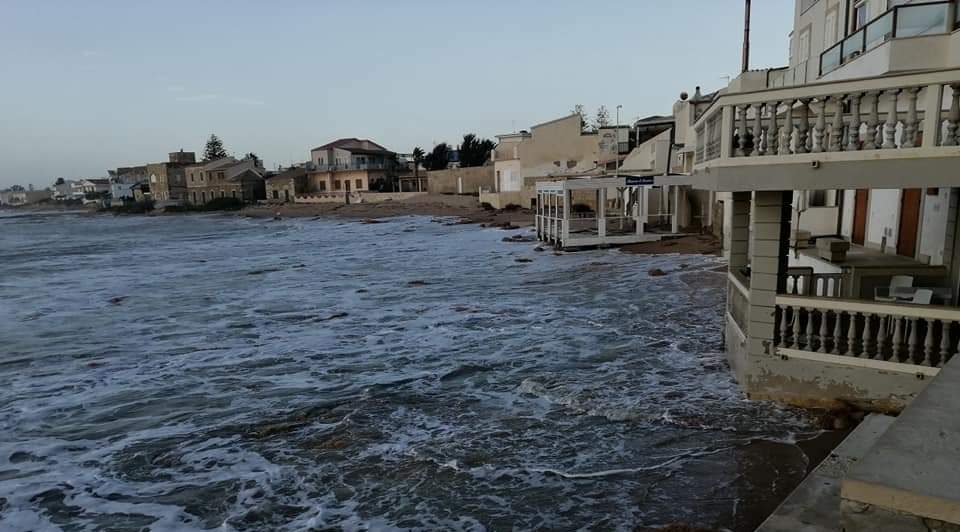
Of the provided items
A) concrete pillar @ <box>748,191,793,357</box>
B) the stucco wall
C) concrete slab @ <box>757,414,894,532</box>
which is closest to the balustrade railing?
concrete pillar @ <box>748,191,793,357</box>

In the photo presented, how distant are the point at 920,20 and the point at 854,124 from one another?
21.1 ft

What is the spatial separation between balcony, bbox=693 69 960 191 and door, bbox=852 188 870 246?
5.21 meters

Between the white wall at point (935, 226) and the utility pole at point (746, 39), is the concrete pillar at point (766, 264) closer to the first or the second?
the white wall at point (935, 226)

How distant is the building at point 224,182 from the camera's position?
310 feet

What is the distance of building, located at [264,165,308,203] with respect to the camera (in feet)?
289

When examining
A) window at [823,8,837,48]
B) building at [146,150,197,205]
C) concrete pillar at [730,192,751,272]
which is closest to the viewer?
concrete pillar at [730,192,751,272]

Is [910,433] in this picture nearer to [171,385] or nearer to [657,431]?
[657,431]

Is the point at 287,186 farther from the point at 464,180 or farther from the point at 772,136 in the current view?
the point at 772,136

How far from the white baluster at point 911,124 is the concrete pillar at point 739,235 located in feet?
9.81

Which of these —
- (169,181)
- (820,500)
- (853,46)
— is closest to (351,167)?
(169,181)

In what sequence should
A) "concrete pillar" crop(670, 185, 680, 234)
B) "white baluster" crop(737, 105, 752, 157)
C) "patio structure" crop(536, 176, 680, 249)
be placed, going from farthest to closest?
"concrete pillar" crop(670, 185, 680, 234) → "patio structure" crop(536, 176, 680, 249) → "white baluster" crop(737, 105, 752, 157)

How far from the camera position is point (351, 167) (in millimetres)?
85250

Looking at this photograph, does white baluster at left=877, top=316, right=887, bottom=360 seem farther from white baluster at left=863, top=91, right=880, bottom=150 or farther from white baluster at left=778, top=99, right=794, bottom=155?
white baluster at left=778, top=99, right=794, bottom=155

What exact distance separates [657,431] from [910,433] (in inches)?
182
